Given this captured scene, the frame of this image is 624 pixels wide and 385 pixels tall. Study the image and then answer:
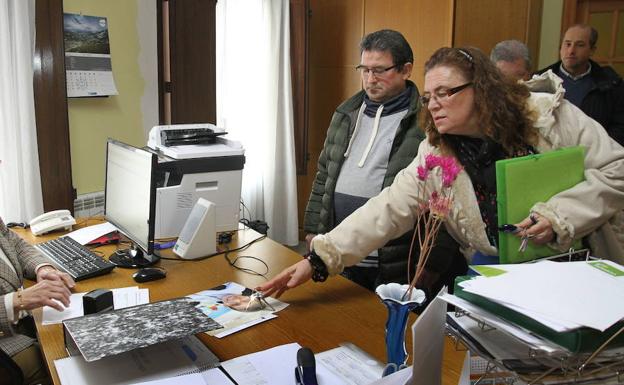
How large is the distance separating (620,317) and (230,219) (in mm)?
1908

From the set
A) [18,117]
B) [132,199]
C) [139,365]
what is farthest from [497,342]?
[18,117]

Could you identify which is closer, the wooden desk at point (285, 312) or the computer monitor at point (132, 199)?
the wooden desk at point (285, 312)

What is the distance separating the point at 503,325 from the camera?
809mm

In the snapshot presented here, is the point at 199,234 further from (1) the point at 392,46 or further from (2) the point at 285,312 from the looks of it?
(1) the point at 392,46

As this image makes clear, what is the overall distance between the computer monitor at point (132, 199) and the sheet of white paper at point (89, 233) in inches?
5.4

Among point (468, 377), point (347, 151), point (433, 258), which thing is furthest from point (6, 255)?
point (468, 377)

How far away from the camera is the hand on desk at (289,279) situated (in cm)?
168

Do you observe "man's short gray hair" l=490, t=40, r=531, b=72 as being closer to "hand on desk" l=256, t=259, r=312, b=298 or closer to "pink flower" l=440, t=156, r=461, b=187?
"hand on desk" l=256, t=259, r=312, b=298

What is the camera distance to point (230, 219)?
8.18 ft

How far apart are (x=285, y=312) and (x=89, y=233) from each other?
1.24m

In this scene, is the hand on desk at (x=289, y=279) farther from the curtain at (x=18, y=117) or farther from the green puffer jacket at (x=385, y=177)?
the curtain at (x=18, y=117)

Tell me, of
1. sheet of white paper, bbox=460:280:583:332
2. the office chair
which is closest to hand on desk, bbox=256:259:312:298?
the office chair

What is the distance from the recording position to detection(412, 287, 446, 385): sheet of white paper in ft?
2.82

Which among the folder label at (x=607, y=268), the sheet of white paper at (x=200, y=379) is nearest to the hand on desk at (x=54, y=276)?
the sheet of white paper at (x=200, y=379)
